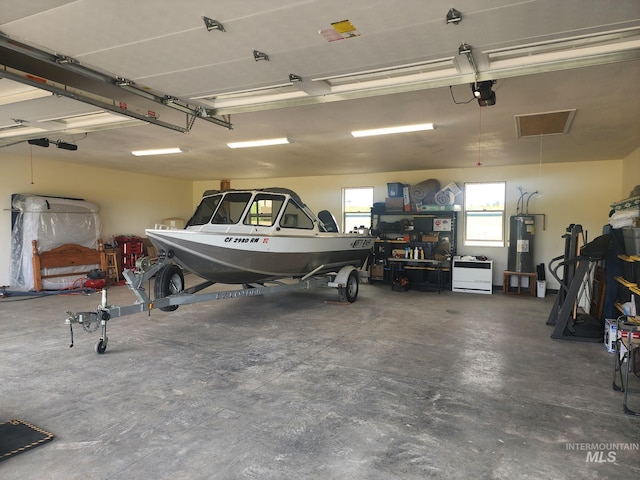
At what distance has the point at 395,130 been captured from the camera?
5664 mm

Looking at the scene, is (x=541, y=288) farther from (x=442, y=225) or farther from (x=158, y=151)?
(x=158, y=151)

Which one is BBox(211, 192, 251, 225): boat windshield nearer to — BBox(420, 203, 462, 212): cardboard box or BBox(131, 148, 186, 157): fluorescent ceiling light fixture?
BBox(131, 148, 186, 157): fluorescent ceiling light fixture

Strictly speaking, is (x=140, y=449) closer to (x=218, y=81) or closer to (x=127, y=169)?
(x=218, y=81)

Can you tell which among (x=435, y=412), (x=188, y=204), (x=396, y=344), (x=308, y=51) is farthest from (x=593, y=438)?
(x=188, y=204)

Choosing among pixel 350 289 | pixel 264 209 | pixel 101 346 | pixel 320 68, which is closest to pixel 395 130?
pixel 264 209

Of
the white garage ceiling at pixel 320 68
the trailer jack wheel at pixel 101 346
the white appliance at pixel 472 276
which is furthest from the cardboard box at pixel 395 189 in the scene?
the trailer jack wheel at pixel 101 346

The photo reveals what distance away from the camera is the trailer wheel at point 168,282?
5.11 metres

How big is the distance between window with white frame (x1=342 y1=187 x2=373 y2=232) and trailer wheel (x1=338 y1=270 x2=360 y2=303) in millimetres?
3327

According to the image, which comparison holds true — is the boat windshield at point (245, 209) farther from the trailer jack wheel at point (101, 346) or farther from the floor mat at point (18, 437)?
the floor mat at point (18, 437)

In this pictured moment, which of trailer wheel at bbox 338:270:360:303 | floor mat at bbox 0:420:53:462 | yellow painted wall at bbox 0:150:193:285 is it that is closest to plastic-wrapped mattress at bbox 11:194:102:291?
yellow painted wall at bbox 0:150:193:285

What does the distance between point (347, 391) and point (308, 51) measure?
9.34 feet

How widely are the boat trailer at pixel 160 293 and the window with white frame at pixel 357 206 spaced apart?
3.60 m

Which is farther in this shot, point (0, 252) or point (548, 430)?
point (0, 252)

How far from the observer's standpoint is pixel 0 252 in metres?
7.94
